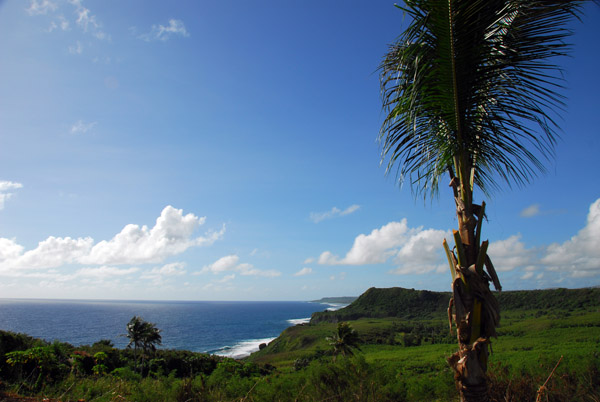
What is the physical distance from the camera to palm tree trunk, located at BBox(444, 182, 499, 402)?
322cm

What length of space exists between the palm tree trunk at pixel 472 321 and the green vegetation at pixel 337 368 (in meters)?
0.80

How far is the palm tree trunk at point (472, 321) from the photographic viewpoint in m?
3.22

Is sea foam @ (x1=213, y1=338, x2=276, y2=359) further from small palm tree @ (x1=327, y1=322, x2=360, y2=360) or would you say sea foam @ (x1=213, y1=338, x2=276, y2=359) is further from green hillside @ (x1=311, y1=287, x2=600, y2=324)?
small palm tree @ (x1=327, y1=322, x2=360, y2=360)

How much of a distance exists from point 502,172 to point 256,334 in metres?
150

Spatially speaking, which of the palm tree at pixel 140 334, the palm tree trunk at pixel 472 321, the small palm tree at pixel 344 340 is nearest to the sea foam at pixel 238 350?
the palm tree at pixel 140 334

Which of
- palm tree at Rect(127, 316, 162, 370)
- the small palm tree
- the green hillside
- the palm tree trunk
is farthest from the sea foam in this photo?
the palm tree trunk

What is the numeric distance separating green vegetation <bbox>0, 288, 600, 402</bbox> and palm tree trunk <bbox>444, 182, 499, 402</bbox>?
0.80 m

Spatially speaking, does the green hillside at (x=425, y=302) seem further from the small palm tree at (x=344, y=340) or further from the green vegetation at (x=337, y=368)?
Answer: the small palm tree at (x=344, y=340)

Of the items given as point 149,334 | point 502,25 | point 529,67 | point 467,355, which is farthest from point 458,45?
point 149,334

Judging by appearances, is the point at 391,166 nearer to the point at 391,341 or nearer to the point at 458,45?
the point at 458,45

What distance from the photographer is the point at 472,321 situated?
3.27 m

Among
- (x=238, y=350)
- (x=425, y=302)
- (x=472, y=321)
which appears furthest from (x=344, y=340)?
(x=425, y=302)

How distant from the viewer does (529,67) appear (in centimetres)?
388

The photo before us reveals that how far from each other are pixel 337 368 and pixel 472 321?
232 inches
